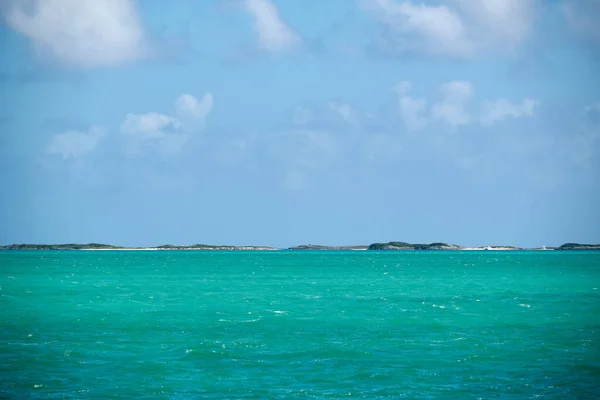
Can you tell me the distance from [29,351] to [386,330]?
28244mm

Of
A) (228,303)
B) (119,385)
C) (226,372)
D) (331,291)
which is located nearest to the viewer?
(119,385)

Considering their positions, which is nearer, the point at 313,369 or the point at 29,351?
the point at 313,369

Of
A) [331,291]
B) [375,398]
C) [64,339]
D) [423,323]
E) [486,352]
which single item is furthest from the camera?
[331,291]

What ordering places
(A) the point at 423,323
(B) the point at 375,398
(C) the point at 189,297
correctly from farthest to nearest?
1. (C) the point at 189,297
2. (A) the point at 423,323
3. (B) the point at 375,398

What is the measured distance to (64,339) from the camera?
53.6 metres

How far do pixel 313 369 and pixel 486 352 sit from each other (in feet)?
44.7

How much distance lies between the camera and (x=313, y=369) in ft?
140

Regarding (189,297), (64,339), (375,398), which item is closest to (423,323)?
(375,398)

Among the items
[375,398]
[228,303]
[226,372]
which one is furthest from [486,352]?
[228,303]

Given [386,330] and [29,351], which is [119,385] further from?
[386,330]

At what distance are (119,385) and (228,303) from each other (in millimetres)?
40672

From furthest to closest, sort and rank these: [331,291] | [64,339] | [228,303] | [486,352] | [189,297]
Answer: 1. [331,291]
2. [189,297]
3. [228,303]
4. [64,339]
5. [486,352]

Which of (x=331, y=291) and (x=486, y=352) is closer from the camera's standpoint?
(x=486, y=352)

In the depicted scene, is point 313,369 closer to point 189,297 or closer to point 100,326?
point 100,326
